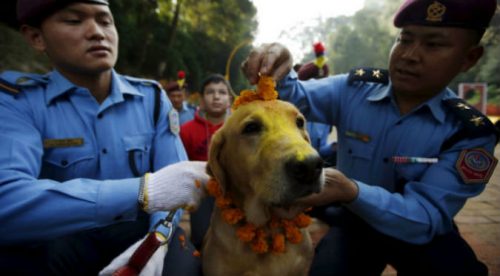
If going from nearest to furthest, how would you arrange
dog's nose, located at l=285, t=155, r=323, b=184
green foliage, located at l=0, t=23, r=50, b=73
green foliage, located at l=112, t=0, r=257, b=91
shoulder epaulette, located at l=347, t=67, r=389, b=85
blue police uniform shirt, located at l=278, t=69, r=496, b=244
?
dog's nose, located at l=285, t=155, r=323, b=184, blue police uniform shirt, located at l=278, t=69, r=496, b=244, shoulder epaulette, located at l=347, t=67, r=389, b=85, green foliage, located at l=0, t=23, r=50, b=73, green foliage, located at l=112, t=0, r=257, b=91

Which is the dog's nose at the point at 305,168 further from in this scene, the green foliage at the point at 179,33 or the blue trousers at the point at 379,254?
the green foliage at the point at 179,33

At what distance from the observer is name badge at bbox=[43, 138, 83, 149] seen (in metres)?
1.98

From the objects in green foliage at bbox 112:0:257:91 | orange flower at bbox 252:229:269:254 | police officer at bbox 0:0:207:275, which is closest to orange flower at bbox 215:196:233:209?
police officer at bbox 0:0:207:275

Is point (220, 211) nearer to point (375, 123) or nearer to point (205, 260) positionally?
point (205, 260)

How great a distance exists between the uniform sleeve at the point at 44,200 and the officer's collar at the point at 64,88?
0.37m

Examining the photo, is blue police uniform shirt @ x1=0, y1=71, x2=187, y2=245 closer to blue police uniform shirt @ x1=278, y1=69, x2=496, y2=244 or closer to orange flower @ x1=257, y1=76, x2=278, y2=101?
orange flower @ x1=257, y1=76, x2=278, y2=101

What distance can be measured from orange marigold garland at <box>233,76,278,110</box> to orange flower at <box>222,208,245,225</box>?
2.08 feet

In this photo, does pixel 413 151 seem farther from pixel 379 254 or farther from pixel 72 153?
pixel 72 153

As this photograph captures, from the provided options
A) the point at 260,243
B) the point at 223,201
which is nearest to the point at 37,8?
the point at 223,201

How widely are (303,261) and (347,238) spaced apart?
0.63m

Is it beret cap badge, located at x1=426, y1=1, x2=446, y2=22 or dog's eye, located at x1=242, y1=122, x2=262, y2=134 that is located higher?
beret cap badge, located at x1=426, y1=1, x2=446, y2=22

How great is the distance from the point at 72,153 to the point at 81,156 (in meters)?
0.06

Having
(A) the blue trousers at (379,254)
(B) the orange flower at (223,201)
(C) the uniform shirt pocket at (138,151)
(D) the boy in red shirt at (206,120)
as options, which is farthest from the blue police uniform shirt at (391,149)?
(D) the boy in red shirt at (206,120)

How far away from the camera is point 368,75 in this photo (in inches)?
103
